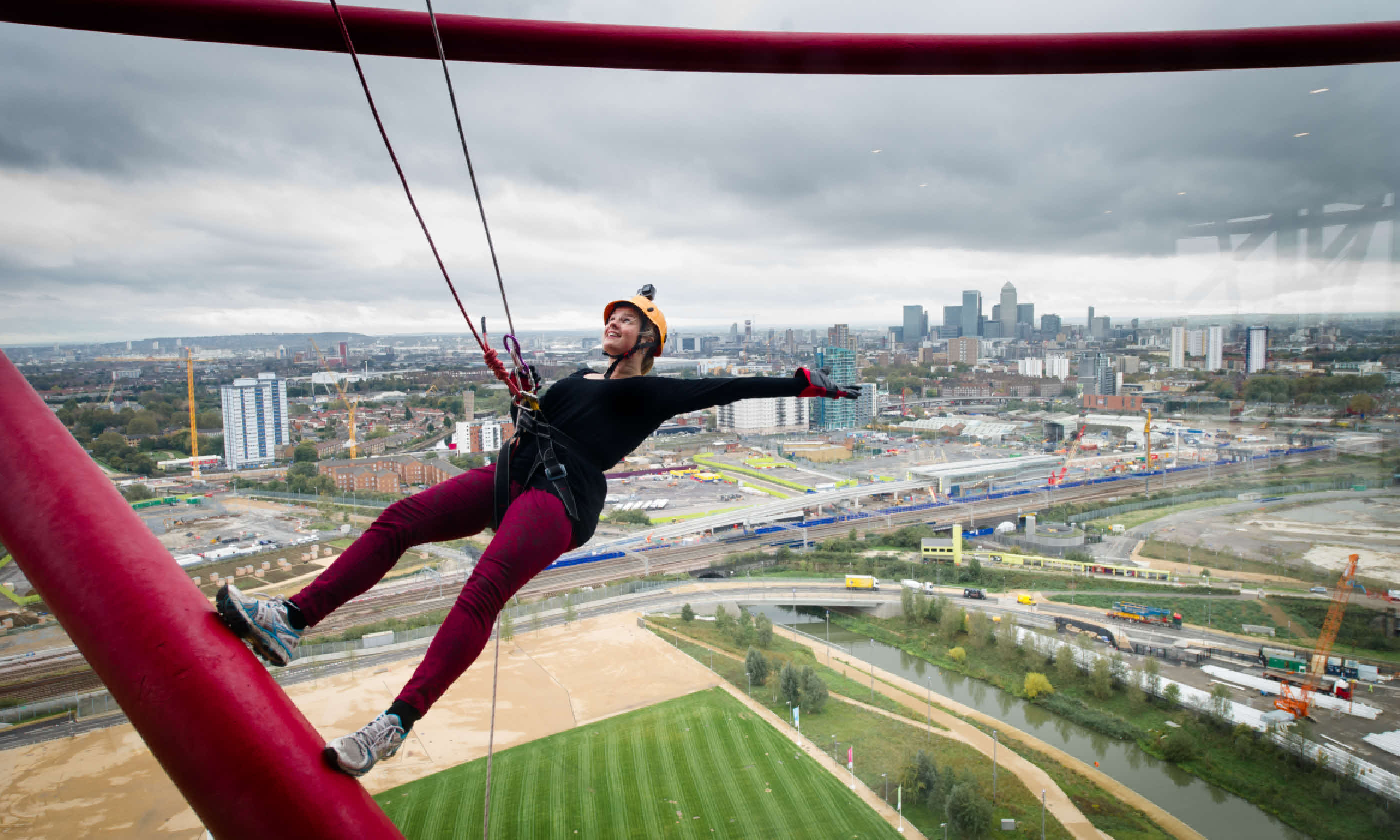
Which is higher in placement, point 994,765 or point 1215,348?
point 1215,348

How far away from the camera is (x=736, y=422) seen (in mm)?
16922

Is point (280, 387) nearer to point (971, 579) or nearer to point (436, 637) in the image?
point (436, 637)

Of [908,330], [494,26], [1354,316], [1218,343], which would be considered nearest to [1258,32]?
[494,26]

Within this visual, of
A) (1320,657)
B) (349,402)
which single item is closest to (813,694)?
(1320,657)

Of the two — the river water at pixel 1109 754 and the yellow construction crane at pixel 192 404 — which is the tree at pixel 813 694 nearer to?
the river water at pixel 1109 754

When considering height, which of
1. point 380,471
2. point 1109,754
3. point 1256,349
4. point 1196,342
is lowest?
A: point 1109,754

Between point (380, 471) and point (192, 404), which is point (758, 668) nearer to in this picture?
point (380, 471)

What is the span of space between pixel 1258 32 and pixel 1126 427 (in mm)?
13987

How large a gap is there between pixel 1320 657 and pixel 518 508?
30.9ft

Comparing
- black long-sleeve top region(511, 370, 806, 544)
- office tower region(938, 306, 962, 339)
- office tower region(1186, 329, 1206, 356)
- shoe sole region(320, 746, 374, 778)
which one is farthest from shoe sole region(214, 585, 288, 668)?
office tower region(938, 306, 962, 339)

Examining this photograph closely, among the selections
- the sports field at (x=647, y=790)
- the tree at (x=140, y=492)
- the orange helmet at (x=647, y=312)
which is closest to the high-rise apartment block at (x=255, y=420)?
the tree at (x=140, y=492)

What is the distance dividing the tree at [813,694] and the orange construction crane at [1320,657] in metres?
4.76

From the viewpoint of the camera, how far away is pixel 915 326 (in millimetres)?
15789

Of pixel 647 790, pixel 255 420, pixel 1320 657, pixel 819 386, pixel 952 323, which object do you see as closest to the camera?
pixel 819 386
